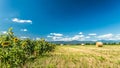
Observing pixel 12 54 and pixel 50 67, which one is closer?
pixel 12 54

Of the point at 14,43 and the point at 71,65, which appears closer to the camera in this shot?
the point at 14,43

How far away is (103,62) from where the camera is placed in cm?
1759

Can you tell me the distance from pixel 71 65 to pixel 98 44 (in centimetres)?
3130

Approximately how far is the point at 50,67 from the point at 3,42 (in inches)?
183

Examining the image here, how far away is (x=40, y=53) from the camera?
2206 centimetres

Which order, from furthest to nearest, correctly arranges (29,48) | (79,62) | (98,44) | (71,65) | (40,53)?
1. (98,44)
2. (40,53)
3. (29,48)
4. (79,62)
5. (71,65)

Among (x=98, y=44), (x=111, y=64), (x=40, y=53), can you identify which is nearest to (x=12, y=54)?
(x=111, y=64)

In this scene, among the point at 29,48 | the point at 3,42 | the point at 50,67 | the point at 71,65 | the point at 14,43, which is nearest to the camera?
the point at 3,42

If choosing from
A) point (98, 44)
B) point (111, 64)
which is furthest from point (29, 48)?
point (98, 44)

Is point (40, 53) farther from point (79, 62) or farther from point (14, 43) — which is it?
point (14, 43)

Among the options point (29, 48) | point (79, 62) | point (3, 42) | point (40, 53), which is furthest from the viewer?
point (40, 53)

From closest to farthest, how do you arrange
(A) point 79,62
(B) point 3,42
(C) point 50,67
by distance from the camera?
(B) point 3,42 → (C) point 50,67 → (A) point 79,62

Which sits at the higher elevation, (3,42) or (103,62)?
(3,42)

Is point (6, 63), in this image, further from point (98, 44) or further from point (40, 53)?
point (98, 44)
